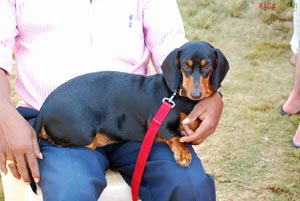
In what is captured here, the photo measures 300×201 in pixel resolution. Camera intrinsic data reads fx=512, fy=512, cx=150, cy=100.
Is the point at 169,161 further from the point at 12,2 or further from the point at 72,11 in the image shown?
the point at 12,2

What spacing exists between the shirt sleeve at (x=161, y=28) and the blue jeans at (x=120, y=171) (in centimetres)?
40

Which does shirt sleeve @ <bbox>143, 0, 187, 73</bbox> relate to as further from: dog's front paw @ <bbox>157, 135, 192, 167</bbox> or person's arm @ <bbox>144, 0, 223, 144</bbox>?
dog's front paw @ <bbox>157, 135, 192, 167</bbox>

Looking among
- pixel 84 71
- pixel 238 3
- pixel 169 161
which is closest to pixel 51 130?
pixel 84 71

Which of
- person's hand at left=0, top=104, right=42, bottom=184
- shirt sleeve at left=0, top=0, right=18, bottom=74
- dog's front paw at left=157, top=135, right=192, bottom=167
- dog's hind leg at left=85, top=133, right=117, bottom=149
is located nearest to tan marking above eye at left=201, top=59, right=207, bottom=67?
dog's front paw at left=157, top=135, right=192, bottom=167

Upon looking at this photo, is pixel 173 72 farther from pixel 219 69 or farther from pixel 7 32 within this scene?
pixel 7 32

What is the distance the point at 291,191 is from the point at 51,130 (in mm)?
1417

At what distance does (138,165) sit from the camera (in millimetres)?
1678

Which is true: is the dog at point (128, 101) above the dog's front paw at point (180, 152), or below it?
above

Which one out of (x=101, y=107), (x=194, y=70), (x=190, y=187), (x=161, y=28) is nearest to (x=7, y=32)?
(x=101, y=107)

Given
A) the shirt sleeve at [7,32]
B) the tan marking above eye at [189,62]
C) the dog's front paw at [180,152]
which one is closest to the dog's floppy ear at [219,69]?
the tan marking above eye at [189,62]

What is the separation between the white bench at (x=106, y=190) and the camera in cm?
174

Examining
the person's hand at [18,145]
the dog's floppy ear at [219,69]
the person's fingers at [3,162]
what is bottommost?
the person's fingers at [3,162]

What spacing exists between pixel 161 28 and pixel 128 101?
40cm

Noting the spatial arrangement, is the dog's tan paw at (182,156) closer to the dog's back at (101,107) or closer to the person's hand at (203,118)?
the person's hand at (203,118)
